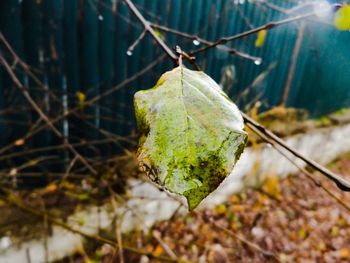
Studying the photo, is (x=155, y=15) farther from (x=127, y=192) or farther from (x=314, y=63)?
(x=314, y=63)

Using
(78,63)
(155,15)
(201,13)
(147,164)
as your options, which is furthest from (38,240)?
(147,164)

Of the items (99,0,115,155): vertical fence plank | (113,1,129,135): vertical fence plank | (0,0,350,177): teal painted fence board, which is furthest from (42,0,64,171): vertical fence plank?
(113,1,129,135): vertical fence plank

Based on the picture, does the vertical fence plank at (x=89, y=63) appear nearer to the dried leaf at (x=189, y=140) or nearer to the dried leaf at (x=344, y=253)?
the dried leaf at (x=189, y=140)

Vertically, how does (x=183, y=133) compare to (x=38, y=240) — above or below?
above

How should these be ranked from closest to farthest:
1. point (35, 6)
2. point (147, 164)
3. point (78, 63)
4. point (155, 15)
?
point (147, 164), point (35, 6), point (78, 63), point (155, 15)

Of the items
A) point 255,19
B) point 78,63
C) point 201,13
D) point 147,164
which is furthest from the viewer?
point 255,19

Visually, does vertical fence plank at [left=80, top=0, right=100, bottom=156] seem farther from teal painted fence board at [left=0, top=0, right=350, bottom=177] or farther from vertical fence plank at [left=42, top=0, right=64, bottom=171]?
vertical fence plank at [left=42, top=0, right=64, bottom=171]

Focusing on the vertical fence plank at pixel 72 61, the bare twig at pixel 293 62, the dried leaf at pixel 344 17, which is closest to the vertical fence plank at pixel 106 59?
the vertical fence plank at pixel 72 61
